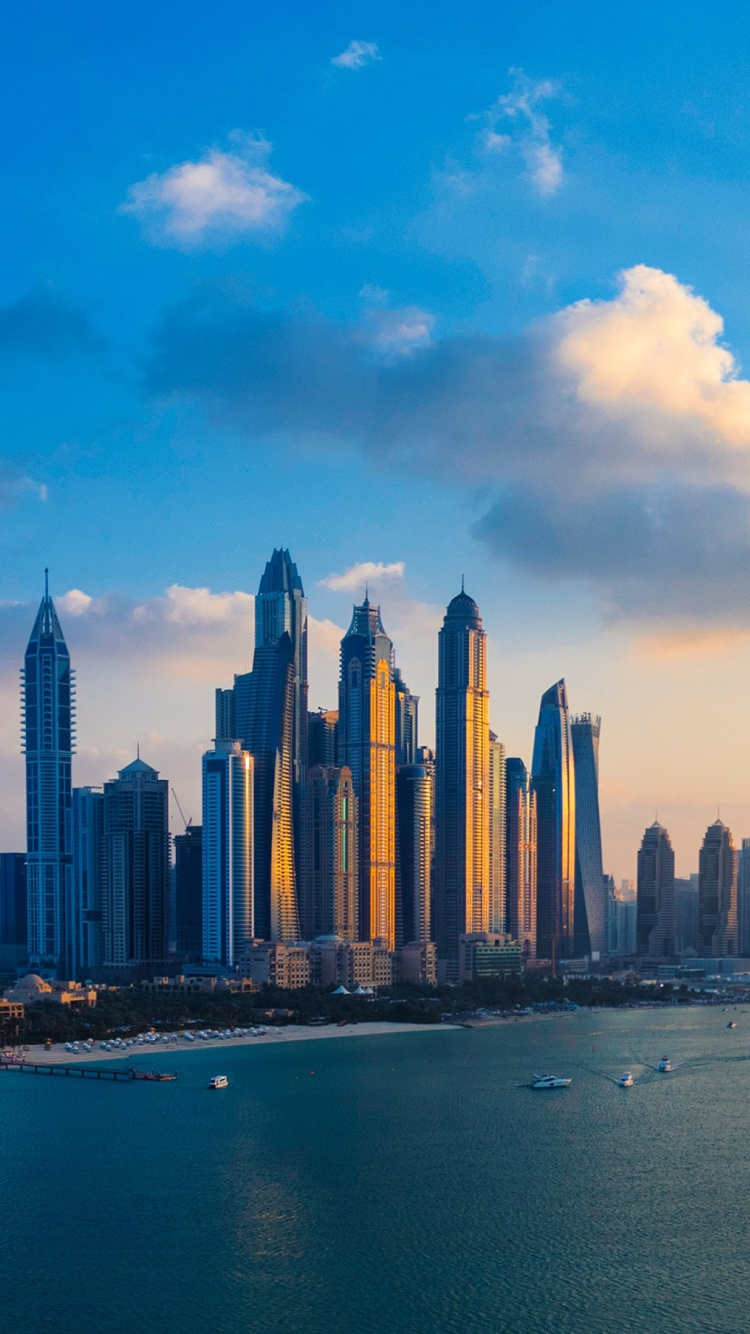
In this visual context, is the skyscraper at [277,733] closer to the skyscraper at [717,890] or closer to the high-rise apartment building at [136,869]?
the high-rise apartment building at [136,869]

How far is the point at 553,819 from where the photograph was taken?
514 feet

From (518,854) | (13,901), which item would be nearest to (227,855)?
(13,901)

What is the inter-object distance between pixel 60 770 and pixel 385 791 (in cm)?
2994

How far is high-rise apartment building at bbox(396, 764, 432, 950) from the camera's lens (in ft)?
421

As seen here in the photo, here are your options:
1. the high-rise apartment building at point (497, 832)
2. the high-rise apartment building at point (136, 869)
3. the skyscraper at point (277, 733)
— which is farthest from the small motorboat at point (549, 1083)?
the high-rise apartment building at point (497, 832)

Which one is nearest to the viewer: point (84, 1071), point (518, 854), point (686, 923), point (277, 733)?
point (84, 1071)

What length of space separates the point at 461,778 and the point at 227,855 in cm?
2829

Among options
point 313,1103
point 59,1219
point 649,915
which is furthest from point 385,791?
point 59,1219

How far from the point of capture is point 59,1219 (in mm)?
36656

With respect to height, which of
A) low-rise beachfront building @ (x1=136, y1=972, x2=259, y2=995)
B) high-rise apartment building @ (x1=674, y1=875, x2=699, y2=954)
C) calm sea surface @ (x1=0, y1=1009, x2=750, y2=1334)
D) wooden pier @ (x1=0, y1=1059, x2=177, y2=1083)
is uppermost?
calm sea surface @ (x1=0, y1=1009, x2=750, y2=1334)

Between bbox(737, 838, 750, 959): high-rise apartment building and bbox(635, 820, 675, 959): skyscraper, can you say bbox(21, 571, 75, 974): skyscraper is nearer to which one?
bbox(635, 820, 675, 959): skyscraper

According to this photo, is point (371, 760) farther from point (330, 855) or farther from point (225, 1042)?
point (225, 1042)

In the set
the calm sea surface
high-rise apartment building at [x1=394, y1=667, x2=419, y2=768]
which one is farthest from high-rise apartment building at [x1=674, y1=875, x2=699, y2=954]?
the calm sea surface

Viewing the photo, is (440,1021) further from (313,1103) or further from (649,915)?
(649,915)
